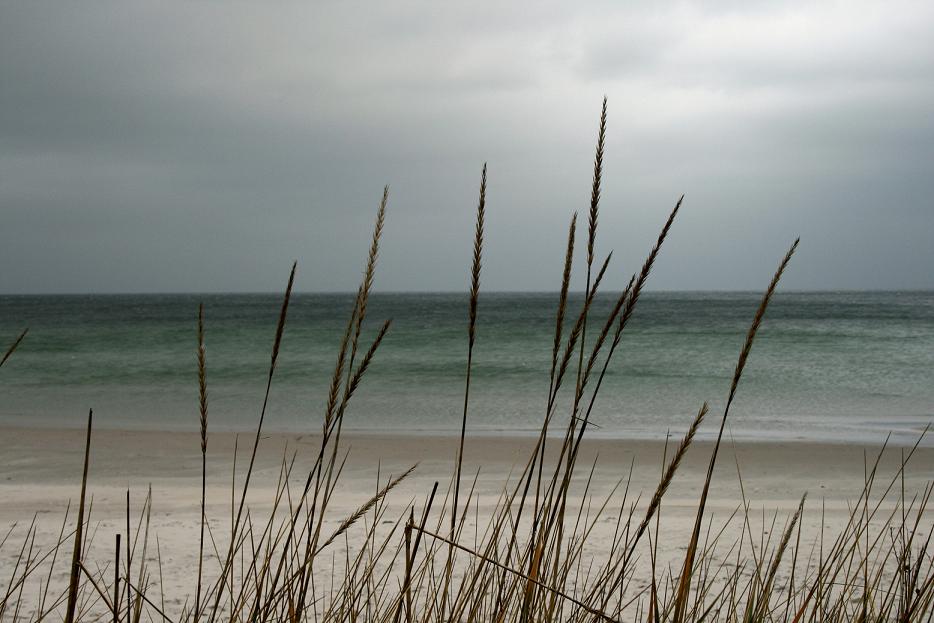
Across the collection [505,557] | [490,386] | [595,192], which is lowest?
[490,386]

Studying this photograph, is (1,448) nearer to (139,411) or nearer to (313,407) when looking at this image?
(139,411)

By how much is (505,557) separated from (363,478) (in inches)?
146

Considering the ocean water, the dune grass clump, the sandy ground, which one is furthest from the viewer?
the ocean water

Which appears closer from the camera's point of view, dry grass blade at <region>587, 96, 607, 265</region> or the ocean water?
dry grass blade at <region>587, 96, 607, 265</region>

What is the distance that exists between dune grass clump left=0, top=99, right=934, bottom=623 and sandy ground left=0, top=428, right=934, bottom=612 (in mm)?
153

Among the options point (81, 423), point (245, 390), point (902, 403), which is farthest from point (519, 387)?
point (81, 423)

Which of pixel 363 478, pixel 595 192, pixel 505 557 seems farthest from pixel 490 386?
pixel 595 192

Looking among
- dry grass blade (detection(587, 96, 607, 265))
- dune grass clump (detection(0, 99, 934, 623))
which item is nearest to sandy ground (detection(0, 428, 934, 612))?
dune grass clump (detection(0, 99, 934, 623))

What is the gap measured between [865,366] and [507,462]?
40.2ft

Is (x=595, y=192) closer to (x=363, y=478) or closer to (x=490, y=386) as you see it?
(x=363, y=478)

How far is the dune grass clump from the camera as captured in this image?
982 millimetres

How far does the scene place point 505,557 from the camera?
3127 millimetres

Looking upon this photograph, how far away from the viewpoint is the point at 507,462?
7.52 meters

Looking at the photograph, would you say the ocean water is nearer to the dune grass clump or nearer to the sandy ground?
the sandy ground
